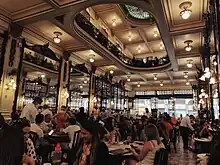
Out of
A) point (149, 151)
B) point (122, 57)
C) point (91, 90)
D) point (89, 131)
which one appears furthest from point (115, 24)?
point (89, 131)

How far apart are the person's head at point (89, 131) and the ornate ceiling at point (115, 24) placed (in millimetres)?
4198

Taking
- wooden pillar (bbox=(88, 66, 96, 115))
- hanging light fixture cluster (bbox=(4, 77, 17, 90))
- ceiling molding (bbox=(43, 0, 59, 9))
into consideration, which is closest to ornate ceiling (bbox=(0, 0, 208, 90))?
ceiling molding (bbox=(43, 0, 59, 9))

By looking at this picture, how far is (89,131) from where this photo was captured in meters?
2.44

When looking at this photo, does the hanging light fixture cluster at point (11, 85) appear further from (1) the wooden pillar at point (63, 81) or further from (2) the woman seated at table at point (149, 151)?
(2) the woman seated at table at point (149, 151)

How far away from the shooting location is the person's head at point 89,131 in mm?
2393

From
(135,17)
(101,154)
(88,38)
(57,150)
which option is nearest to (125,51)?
(135,17)

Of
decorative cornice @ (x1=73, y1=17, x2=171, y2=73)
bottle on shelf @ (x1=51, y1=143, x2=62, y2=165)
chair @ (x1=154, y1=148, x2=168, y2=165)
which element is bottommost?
bottle on shelf @ (x1=51, y1=143, x2=62, y2=165)

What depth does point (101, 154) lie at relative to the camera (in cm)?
221

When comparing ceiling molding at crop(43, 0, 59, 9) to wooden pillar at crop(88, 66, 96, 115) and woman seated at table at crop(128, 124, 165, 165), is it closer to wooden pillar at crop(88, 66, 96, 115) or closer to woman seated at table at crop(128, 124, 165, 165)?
woman seated at table at crop(128, 124, 165, 165)

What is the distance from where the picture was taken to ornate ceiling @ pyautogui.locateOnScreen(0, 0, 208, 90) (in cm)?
586

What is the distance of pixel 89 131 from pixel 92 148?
235 mm

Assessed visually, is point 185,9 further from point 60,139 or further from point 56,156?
point 56,156

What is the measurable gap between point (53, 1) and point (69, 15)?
858mm

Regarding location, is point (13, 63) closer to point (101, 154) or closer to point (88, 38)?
point (88, 38)
